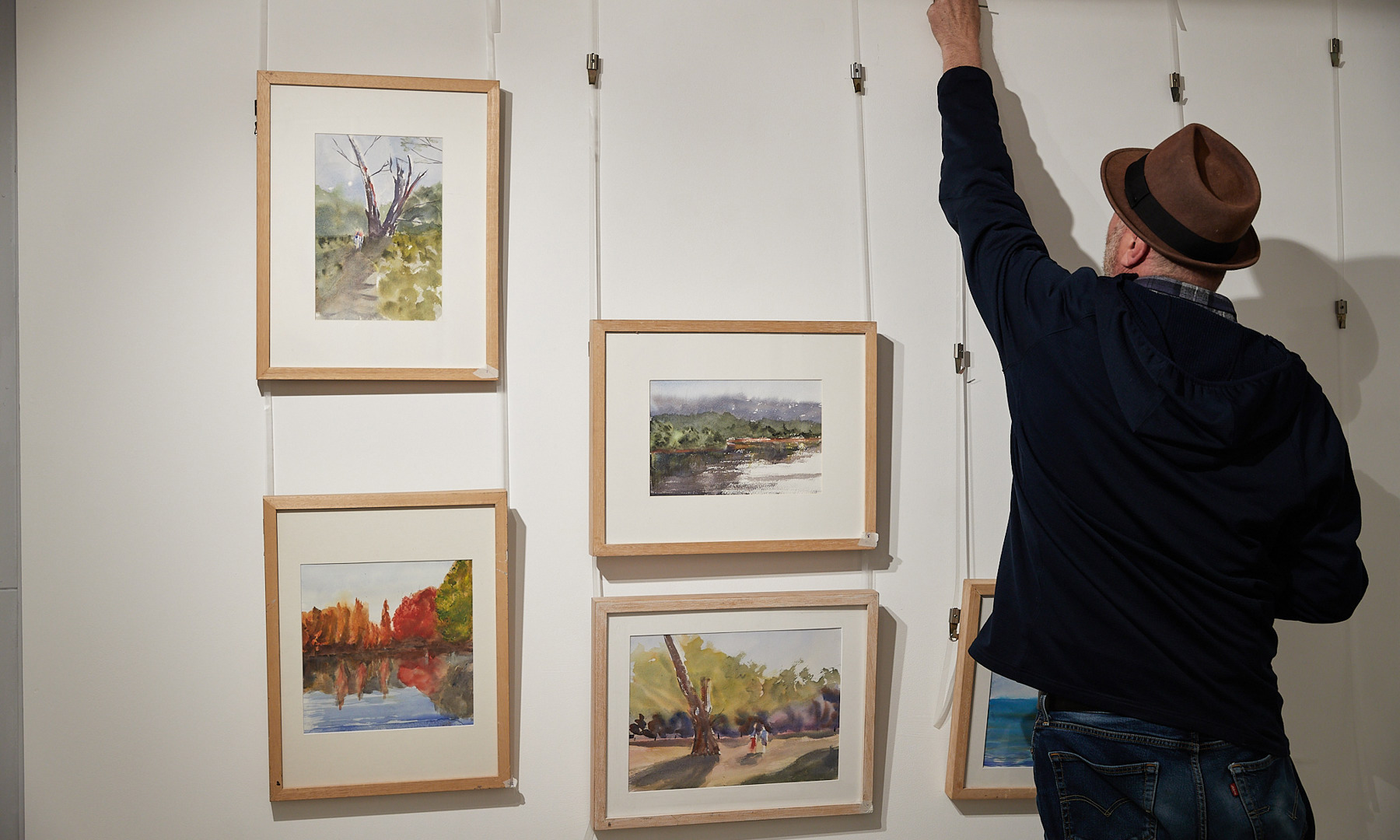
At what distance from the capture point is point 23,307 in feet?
4.42

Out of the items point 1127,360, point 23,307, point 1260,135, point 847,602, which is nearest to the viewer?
point 1127,360

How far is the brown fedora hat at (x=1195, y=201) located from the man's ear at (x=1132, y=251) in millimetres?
30

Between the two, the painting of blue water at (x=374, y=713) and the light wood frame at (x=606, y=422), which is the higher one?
the light wood frame at (x=606, y=422)

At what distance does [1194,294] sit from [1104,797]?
28.1 inches

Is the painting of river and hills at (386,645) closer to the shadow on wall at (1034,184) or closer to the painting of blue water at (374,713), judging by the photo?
the painting of blue water at (374,713)

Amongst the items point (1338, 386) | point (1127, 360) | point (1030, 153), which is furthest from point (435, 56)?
point (1338, 386)

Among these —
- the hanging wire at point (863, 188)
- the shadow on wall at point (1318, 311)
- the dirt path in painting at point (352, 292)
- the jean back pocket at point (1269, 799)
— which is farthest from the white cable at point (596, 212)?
the shadow on wall at point (1318, 311)

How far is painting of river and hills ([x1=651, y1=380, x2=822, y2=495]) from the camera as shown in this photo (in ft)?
4.68

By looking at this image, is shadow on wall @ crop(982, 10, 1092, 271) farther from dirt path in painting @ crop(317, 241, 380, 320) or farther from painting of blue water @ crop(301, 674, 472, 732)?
painting of blue water @ crop(301, 674, 472, 732)

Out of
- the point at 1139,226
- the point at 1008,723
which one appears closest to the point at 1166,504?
the point at 1139,226

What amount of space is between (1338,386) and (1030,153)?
79 cm

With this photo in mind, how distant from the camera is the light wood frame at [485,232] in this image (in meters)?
1.34

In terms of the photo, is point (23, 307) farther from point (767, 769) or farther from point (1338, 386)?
point (1338, 386)

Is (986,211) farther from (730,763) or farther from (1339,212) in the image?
(730,763)
